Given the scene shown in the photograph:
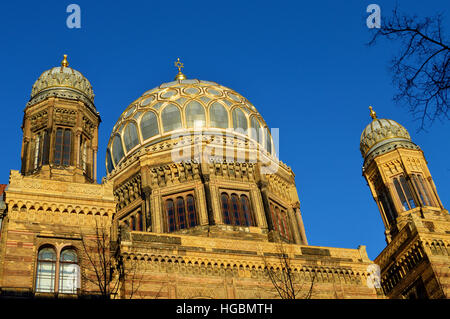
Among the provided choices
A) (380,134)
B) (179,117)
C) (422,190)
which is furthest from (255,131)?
(422,190)

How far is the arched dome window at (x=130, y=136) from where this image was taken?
3847 centimetres

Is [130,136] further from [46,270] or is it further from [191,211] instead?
[46,270]

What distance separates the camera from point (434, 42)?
1002 cm

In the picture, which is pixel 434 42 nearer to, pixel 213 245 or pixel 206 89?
pixel 213 245

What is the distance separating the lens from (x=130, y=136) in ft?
128

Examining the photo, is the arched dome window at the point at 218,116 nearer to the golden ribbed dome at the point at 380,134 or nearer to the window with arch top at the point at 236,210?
the window with arch top at the point at 236,210

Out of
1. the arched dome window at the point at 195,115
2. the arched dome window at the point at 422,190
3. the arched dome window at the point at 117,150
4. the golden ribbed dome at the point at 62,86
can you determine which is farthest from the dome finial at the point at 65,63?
the arched dome window at the point at 422,190

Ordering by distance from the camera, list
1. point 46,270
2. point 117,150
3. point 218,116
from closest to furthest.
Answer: point 46,270 < point 218,116 < point 117,150

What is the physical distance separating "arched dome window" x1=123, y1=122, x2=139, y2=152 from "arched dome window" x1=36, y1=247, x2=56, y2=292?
56.1 feet

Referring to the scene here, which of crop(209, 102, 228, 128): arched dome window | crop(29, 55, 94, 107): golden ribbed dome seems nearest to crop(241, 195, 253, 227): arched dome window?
crop(209, 102, 228, 128): arched dome window

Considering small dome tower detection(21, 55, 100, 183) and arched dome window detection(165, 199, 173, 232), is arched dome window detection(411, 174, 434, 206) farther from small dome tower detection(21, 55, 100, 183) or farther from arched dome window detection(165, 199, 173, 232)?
small dome tower detection(21, 55, 100, 183)

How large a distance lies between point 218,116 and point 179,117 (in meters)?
2.60

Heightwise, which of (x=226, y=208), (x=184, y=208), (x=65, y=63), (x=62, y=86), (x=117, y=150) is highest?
(x=65, y=63)
